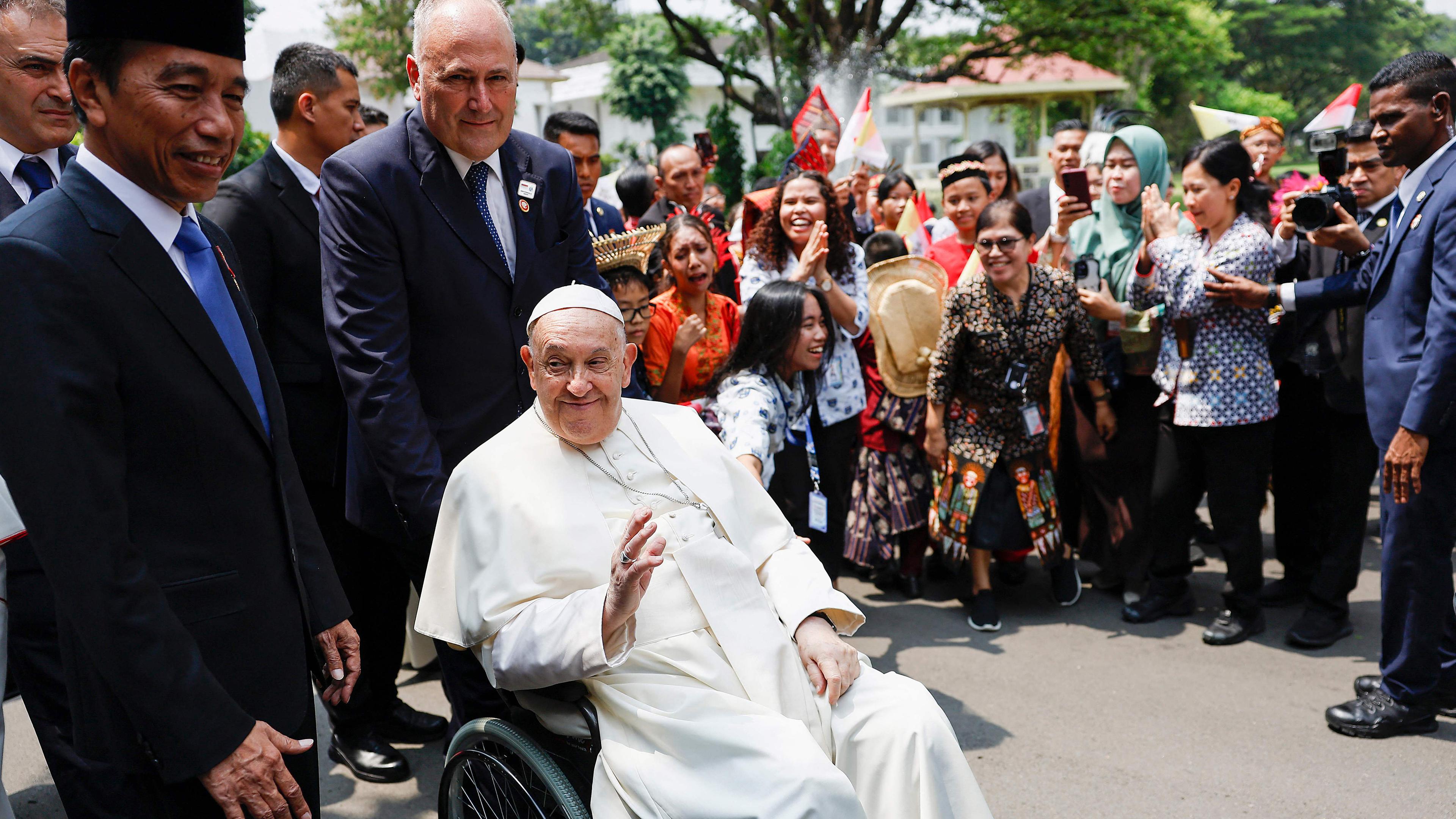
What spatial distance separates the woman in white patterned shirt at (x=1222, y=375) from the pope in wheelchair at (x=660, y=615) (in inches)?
107

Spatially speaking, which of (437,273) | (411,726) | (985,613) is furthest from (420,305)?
(985,613)

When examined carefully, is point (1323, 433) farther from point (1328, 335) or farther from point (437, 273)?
point (437, 273)

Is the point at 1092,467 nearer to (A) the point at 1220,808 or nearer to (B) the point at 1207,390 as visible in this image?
(B) the point at 1207,390

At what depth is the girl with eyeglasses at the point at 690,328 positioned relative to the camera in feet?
14.3

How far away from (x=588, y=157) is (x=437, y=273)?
278cm

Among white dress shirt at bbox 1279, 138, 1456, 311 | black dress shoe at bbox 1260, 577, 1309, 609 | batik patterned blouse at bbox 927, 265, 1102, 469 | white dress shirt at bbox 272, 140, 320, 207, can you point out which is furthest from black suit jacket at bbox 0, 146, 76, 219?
black dress shoe at bbox 1260, 577, 1309, 609

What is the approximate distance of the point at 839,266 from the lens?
490 cm

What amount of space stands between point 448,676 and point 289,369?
1219 mm

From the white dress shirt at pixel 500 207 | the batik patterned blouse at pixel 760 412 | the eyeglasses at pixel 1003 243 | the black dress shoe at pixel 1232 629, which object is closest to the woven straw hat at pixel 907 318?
the eyeglasses at pixel 1003 243

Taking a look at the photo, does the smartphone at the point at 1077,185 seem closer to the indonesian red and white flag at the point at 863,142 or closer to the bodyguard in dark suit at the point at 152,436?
the indonesian red and white flag at the point at 863,142

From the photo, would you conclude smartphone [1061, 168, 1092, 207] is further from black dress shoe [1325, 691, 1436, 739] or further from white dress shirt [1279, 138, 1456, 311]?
black dress shoe [1325, 691, 1436, 739]

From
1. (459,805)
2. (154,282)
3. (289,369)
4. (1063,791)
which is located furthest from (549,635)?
(1063,791)

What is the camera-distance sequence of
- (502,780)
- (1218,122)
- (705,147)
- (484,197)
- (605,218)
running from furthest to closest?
(705,147), (1218,122), (605,218), (484,197), (502,780)

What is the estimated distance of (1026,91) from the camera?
26.8 meters
